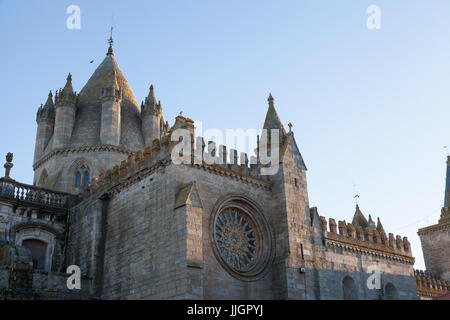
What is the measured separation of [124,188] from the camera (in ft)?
80.2

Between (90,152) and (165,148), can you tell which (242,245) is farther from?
(90,152)

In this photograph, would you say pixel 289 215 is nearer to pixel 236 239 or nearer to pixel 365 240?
pixel 236 239

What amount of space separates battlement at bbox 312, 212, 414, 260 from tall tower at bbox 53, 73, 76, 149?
56.2 ft

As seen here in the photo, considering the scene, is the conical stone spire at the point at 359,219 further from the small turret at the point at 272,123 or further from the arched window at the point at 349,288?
the small turret at the point at 272,123

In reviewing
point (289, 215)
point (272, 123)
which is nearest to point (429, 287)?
point (289, 215)

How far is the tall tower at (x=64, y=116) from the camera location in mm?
33062

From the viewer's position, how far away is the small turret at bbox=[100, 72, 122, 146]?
32875 mm

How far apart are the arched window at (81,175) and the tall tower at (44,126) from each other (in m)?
3.89

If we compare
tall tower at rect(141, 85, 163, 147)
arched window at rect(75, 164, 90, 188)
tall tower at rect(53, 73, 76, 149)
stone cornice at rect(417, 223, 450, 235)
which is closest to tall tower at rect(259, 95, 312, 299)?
tall tower at rect(141, 85, 163, 147)

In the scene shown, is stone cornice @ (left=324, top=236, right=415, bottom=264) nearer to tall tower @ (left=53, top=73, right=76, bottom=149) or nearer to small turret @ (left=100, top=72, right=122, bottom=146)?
small turret @ (left=100, top=72, right=122, bottom=146)
